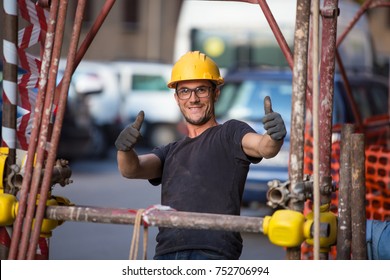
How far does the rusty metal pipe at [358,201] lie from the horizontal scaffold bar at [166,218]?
0.47m

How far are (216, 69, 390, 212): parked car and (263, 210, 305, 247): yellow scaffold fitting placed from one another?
24.2 feet

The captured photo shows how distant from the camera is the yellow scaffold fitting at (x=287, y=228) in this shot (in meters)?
4.01

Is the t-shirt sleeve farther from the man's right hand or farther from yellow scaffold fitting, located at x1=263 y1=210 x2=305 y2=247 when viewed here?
yellow scaffold fitting, located at x1=263 y1=210 x2=305 y2=247

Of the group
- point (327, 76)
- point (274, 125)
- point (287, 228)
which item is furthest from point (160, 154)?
point (287, 228)

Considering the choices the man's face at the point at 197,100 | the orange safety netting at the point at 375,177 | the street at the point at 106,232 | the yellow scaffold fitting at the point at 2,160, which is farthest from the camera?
the street at the point at 106,232

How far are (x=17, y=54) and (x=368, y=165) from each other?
379 cm

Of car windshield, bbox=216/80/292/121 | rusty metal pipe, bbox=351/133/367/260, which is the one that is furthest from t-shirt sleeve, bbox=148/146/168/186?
car windshield, bbox=216/80/292/121

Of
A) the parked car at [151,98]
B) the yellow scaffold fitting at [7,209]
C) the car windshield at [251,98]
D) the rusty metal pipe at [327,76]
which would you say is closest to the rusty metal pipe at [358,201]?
the rusty metal pipe at [327,76]

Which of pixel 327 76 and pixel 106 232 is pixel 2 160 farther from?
pixel 106 232

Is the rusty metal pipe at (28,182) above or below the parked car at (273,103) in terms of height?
below

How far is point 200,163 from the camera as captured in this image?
191 inches

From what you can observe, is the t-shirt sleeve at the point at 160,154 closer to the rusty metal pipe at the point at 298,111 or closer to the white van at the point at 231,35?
the rusty metal pipe at the point at 298,111

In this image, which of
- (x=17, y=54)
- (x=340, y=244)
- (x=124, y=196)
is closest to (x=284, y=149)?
(x=124, y=196)

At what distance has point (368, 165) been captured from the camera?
830cm
